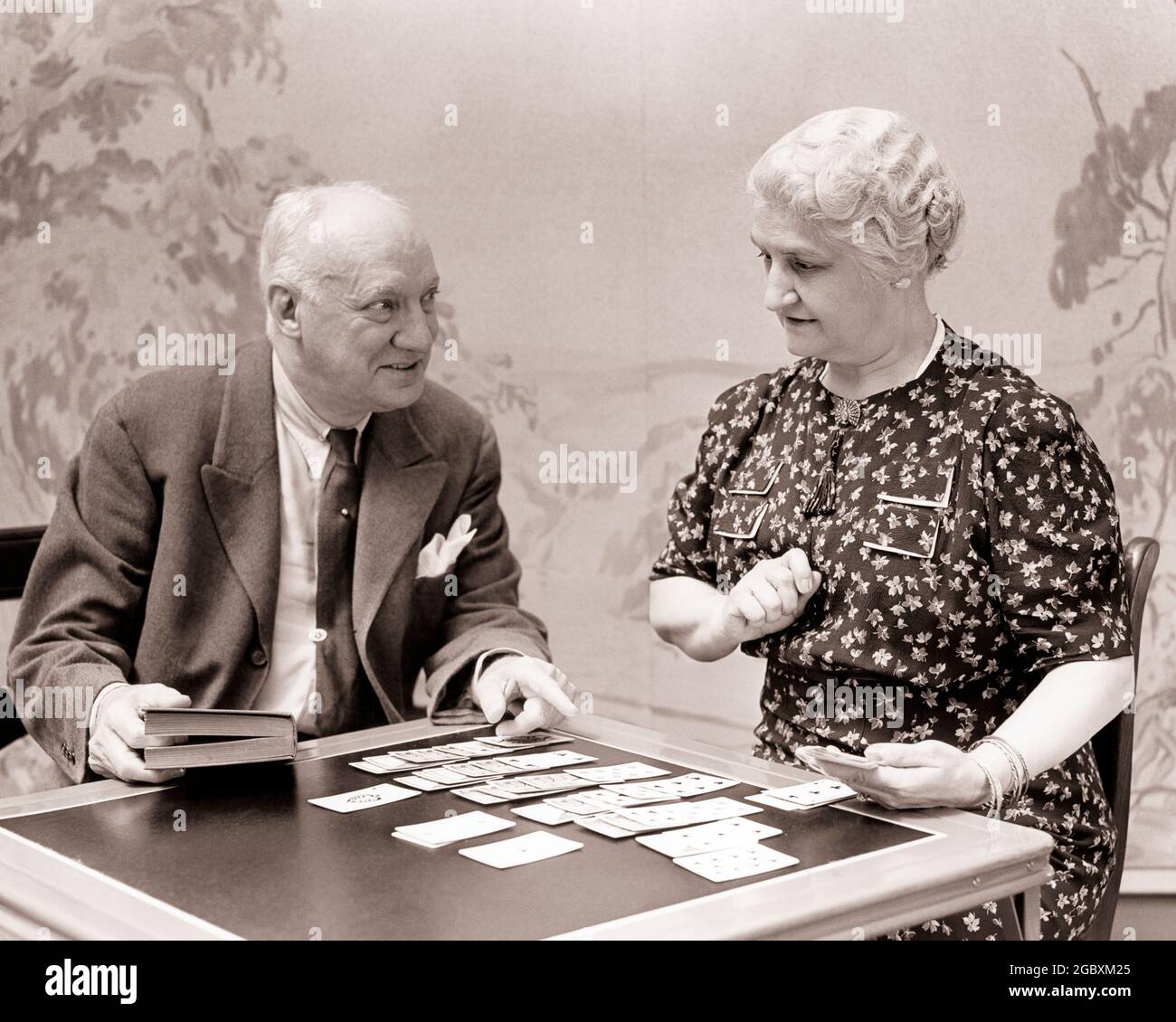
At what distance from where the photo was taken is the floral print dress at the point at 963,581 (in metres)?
2.29

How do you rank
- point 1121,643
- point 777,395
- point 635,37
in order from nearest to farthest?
point 1121,643 < point 777,395 < point 635,37

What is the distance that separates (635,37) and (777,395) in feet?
6.98

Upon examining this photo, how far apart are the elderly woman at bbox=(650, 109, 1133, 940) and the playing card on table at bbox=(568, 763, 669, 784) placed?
0.35 meters

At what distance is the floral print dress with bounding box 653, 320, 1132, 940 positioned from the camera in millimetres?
2295

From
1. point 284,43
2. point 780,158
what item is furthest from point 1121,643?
point 284,43

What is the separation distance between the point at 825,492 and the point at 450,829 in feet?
3.22

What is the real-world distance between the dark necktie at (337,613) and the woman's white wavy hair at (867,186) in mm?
1082

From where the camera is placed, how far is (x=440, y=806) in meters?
2.04

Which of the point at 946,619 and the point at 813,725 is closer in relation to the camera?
the point at 946,619

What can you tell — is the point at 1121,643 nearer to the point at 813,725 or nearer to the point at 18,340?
the point at 813,725

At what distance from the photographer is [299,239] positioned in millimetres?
2865

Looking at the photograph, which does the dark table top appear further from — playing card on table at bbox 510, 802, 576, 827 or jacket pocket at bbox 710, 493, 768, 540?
jacket pocket at bbox 710, 493, 768, 540

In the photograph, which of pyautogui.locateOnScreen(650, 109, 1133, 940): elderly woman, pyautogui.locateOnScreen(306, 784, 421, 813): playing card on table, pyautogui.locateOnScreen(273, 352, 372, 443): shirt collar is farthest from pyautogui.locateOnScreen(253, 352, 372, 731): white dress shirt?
pyautogui.locateOnScreen(650, 109, 1133, 940): elderly woman

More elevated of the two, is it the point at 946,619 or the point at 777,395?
the point at 777,395
